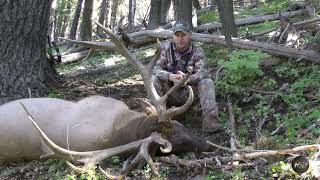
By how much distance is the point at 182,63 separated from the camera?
6.94 m

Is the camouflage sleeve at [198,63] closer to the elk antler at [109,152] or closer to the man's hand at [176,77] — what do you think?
the man's hand at [176,77]

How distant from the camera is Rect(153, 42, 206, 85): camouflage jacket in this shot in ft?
22.2

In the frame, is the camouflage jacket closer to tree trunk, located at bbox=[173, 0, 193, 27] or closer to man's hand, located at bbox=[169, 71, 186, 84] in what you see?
man's hand, located at bbox=[169, 71, 186, 84]

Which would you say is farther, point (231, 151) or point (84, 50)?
point (84, 50)

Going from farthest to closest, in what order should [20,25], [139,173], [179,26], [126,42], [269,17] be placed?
[269,17] → [126,42] → [20,25] → [179,26] → [139,173]

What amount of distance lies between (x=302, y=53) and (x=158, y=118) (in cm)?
315

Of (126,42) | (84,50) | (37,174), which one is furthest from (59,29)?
(37,174)

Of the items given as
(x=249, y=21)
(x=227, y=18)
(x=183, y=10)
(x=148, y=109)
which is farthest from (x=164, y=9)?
(x=148, y=109)

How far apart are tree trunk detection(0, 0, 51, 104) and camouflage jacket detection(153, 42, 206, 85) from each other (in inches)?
77.4

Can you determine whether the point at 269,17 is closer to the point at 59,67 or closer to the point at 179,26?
the point at 59,67

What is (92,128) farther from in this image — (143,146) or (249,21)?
(249,21)

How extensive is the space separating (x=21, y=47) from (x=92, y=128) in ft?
7.74

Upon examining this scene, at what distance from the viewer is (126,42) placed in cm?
911

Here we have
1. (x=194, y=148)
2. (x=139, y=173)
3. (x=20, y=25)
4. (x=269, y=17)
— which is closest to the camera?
(x=139, y=173)
